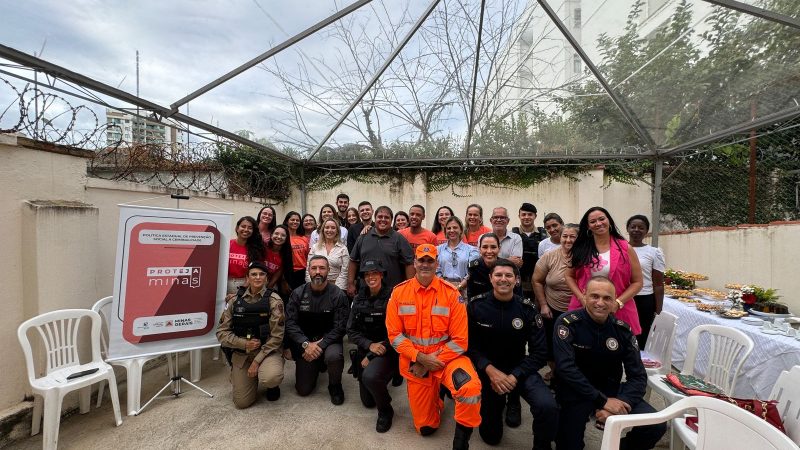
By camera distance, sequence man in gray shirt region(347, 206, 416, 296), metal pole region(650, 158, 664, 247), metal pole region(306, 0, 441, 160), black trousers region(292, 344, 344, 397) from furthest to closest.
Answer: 1. metal pole region(650, 158, 664, 247)
2. metal pole region(306, 0, 441, 160)
3. man in gray shirt region(347, 206, 416, 296)
4. black trousers region(292, 344, 344, 397)

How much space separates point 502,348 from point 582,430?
0.68m

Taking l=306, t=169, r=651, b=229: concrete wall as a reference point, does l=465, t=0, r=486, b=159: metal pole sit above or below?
above

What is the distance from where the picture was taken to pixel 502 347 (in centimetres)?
258

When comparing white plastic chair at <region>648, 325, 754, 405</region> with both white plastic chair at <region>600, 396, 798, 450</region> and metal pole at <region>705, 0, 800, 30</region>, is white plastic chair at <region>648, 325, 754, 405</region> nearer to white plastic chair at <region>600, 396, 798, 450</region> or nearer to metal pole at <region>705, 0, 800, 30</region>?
white plastic chair at <region>600, 396, 798, 450</region>

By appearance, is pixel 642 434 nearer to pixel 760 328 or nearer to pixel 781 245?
pixel 760 328

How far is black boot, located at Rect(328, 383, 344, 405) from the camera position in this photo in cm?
307

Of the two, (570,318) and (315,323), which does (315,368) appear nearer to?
(315,323)

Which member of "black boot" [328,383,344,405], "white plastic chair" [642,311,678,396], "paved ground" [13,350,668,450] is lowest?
"paved ground" [13,350,668,450]

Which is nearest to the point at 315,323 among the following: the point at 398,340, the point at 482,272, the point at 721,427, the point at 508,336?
the point at 398,340

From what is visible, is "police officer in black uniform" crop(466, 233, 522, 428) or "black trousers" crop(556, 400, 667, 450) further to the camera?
"police officer in black uniform" crop(466, 233, 522, 428)

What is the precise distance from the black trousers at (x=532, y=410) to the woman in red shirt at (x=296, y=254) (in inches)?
102

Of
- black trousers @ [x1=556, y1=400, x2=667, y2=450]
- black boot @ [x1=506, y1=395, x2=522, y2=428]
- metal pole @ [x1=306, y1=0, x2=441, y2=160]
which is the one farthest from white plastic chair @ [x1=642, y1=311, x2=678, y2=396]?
metal pole @ [x1=306, y1=0, x2=441, y2=160]

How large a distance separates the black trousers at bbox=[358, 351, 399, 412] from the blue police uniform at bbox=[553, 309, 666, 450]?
1278mm

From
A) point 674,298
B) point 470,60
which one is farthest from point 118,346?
point 674,298
